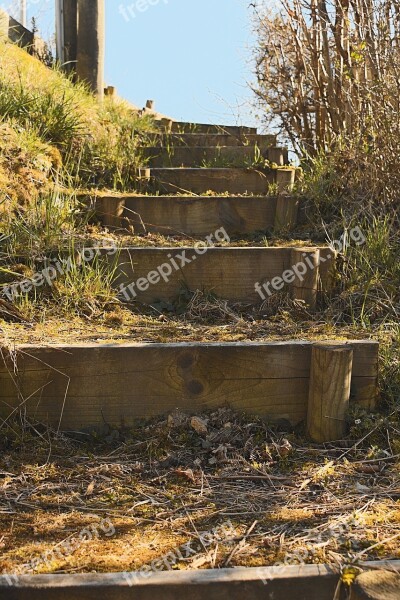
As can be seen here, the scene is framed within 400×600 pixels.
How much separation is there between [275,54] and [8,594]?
5.05 metres

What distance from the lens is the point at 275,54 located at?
591 cm

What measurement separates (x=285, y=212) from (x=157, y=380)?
6.43ft

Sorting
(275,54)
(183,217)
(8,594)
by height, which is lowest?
(8,594)

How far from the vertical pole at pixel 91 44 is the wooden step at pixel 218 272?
12.2 feet

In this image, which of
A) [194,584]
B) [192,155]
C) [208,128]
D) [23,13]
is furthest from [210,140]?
[23,13]

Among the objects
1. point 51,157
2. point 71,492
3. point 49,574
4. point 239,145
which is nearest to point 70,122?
point 51,157

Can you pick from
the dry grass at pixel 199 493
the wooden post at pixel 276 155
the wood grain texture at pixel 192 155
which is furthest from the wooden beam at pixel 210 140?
the dry grass at pixel 199 493

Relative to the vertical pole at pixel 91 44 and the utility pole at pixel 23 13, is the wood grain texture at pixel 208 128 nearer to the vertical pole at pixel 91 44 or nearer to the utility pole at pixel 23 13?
the vertical pole at pixel 91 44

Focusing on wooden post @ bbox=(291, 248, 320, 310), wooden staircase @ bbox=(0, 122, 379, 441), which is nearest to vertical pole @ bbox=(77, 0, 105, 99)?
wooden staircase @ bbox=(0, 122, 379, 441)

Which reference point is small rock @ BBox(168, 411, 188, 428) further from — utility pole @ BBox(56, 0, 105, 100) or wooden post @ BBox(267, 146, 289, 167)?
utility pole @ BBox(56, 0, 105, 100)

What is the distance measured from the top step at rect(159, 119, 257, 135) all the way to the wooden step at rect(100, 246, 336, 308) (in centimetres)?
312

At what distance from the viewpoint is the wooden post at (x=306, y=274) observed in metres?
3.50

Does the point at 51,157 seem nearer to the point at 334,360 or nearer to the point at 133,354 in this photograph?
the point at 133,354

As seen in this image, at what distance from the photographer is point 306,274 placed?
11.5ft
